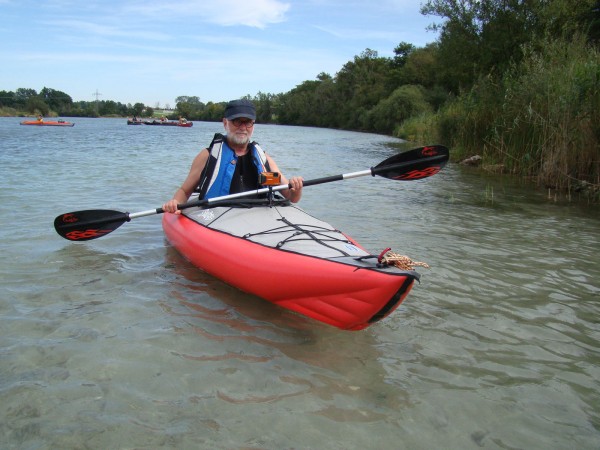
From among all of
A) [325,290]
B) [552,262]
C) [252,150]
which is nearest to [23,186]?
[252,150]

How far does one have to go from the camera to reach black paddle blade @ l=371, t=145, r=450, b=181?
4590mm

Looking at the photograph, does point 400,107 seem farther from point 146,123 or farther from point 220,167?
point 220,167

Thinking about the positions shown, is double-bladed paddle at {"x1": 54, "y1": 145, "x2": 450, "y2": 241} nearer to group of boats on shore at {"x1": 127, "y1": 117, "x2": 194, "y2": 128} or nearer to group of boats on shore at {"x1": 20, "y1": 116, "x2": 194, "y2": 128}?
group of boats on shore at {"x1": 20, "y1": 116, "x2": 194, "y2": 128}

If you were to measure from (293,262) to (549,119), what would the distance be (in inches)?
270

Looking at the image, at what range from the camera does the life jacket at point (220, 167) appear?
4207mm

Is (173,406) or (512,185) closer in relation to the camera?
(173,406)

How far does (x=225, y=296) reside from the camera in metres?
3.62

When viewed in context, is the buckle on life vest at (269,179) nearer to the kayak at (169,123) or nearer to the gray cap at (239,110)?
the gray cap at (239,110)

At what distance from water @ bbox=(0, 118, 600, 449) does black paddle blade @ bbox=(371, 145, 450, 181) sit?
0.80 metres

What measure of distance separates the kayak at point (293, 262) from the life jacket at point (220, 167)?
0.61ft

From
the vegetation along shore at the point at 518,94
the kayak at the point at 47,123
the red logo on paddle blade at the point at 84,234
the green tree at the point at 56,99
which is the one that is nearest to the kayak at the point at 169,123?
the kayak at the point at 47,123

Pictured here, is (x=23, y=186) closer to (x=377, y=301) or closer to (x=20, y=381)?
(x=20, y=381)

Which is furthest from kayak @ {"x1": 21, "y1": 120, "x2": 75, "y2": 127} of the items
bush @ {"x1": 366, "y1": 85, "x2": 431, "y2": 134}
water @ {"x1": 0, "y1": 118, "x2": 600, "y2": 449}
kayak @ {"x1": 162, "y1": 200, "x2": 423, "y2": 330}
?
kayak @ {"x1": 162, "y1": 200, "x2": 423, "y2": 330}

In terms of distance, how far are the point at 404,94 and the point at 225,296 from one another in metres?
37.7
